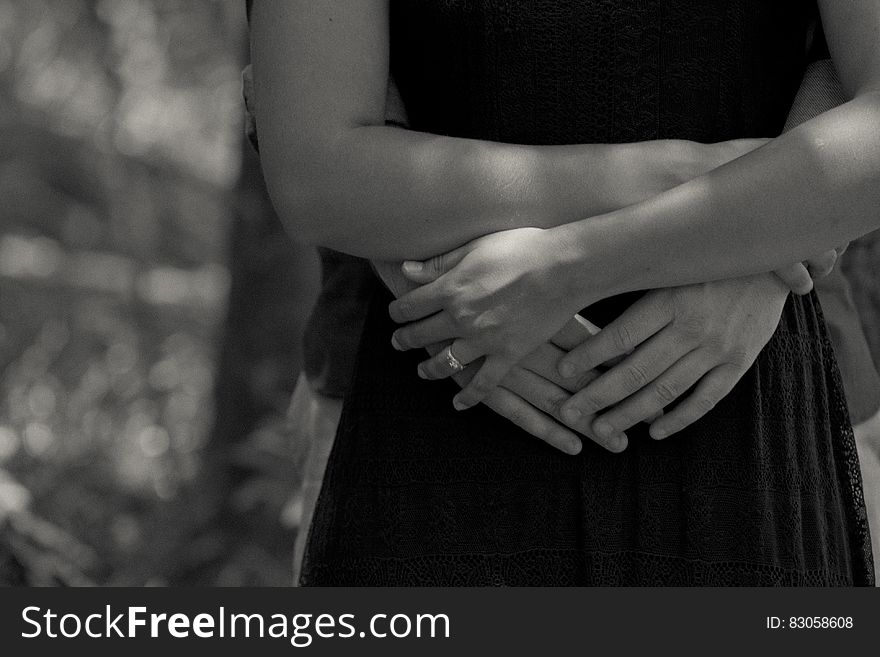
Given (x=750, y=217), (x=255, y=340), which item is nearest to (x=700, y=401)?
(x=750, y=217)

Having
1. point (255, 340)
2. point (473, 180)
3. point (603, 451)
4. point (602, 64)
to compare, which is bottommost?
point (603, 451)

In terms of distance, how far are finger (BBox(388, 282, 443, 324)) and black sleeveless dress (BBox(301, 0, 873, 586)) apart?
0.30ft

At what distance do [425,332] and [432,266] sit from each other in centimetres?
8

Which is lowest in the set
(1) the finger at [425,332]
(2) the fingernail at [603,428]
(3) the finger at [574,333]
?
(2) the fingernail at [603,428]

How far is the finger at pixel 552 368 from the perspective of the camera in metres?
1.37

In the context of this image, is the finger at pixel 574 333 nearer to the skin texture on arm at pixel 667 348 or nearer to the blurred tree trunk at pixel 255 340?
the skin texture on arm at pixel 667 348

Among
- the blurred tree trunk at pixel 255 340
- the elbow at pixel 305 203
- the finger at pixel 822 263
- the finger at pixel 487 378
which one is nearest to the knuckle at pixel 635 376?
the finger at pixel 487 378

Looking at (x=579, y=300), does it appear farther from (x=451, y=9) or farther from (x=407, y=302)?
(x=451, y=9)

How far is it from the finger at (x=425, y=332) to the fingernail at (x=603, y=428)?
7.5 inches

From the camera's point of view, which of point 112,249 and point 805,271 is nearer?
point 805,271

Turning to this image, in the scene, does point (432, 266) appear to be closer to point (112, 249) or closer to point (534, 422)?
point (534, 422)

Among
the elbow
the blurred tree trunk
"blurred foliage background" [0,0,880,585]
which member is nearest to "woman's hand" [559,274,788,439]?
the elbow

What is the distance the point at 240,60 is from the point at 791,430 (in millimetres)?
3554

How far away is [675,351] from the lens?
4.37 ft
